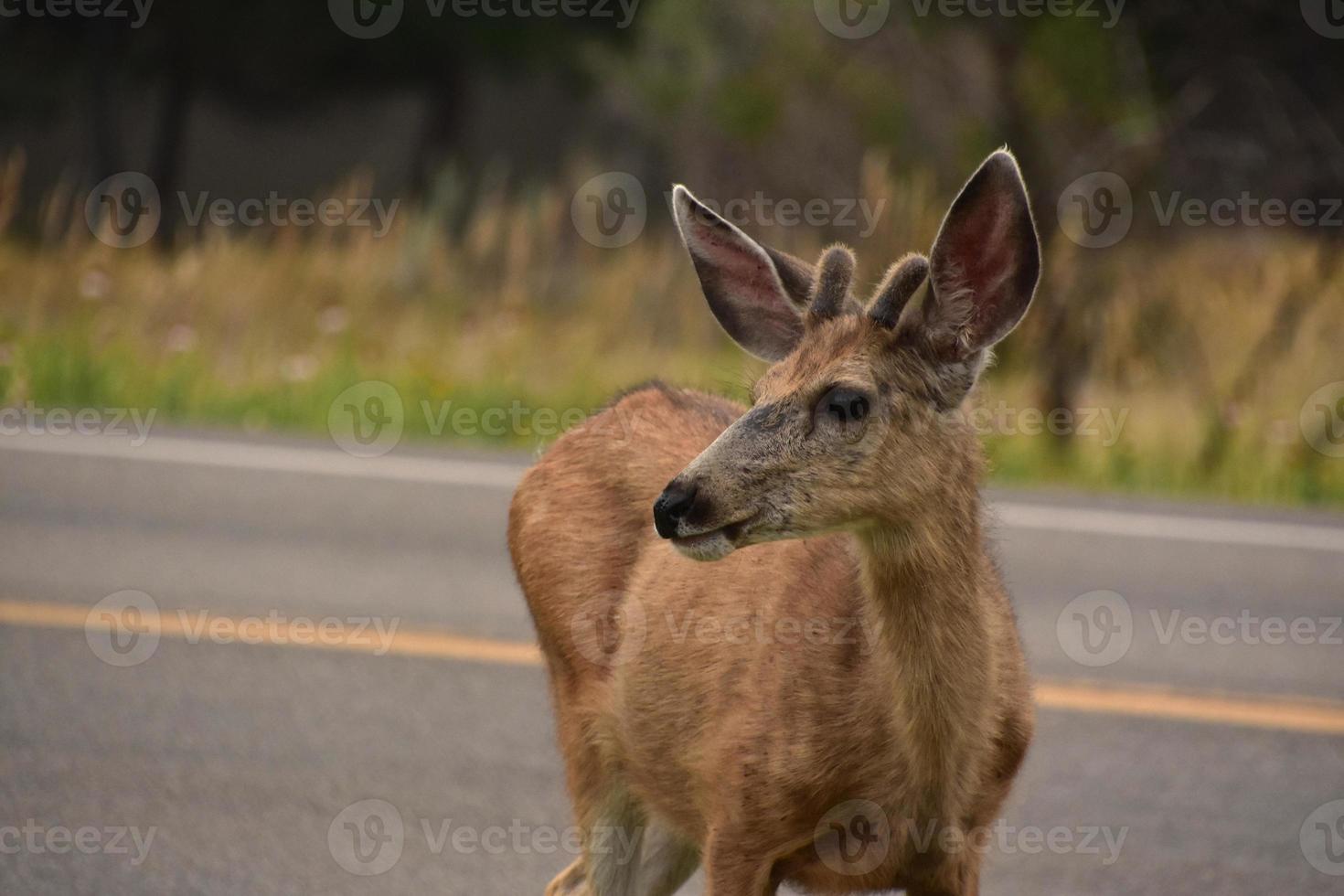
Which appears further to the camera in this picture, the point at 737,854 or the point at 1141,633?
the point at 1141,633

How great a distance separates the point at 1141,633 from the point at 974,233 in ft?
13.9

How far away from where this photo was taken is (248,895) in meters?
5.04

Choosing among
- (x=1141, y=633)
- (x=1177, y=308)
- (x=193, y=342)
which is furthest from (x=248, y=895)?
(x=1177, y=308)

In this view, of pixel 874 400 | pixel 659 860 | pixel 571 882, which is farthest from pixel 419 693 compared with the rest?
pixel 874 400

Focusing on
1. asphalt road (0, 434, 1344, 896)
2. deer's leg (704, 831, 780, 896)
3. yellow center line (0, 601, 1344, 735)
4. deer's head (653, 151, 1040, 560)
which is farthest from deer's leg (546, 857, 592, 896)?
yellow center line (0, 601, 1344, 735)

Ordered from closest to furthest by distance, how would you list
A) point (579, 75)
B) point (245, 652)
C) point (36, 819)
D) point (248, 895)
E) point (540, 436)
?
1. point (248, 895)
2. point (36, 819)
3. point (245, 652)
4. point (540, 436)
5. point (579, 75)

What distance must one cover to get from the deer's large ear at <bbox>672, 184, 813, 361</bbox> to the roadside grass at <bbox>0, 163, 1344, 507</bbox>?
6.66 metres

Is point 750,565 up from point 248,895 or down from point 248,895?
up

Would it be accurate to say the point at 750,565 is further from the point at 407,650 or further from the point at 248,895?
the point at 407,650

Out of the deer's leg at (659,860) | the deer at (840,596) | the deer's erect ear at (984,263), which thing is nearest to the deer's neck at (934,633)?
the deer at (840,596)

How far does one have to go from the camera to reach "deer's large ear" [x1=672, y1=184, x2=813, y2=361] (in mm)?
4285

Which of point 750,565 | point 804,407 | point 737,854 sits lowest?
point 737,854

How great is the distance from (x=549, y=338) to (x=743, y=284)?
9.42m

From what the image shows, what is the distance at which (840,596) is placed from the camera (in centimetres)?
414
